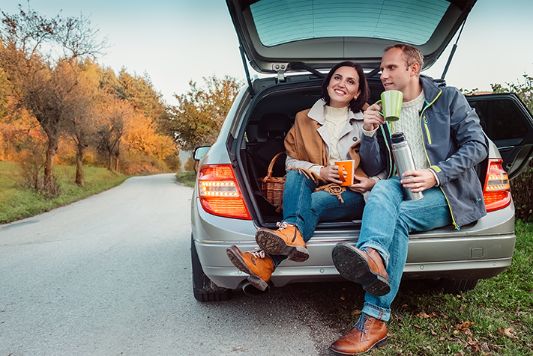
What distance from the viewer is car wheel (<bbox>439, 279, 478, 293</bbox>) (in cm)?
290

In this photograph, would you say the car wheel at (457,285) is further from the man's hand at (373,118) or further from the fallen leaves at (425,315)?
the man's hand at (373,118)

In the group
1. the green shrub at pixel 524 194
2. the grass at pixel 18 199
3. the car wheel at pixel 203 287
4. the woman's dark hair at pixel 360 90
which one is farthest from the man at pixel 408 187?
the grass at pixel 18 199

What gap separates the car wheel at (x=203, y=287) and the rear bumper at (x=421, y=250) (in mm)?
670

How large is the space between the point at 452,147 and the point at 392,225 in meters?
0.70

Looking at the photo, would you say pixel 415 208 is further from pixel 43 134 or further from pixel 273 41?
pixel 43 134

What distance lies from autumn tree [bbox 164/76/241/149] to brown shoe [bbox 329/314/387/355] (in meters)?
24.3

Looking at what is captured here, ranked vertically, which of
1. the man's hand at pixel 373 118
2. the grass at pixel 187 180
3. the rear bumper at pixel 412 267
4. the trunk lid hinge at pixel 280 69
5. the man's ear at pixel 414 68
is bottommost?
the grass at pixel 187 180

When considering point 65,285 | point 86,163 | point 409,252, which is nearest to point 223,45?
point 409,252

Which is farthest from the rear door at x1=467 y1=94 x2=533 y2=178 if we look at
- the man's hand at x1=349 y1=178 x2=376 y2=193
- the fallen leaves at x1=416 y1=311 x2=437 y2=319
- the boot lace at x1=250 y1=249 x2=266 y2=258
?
the boot lace at x1=250 y1=249 x2=266 y2=258

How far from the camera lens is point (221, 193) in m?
2.51

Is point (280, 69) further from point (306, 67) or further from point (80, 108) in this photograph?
point (80, 108)

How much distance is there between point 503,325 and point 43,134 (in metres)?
19.0

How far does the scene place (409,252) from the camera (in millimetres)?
2334

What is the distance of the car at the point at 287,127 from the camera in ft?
7.77
